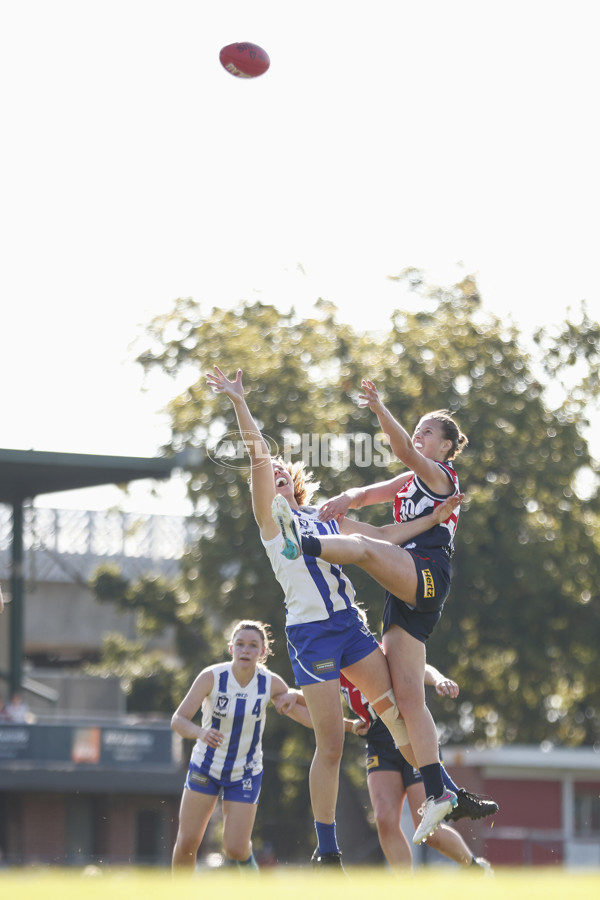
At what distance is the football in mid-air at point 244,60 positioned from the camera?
1491 cm

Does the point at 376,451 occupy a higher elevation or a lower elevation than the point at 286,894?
higher

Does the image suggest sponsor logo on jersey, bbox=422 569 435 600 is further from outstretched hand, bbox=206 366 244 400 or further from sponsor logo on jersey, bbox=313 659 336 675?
outstretched hand, bbox=206 366 244 400

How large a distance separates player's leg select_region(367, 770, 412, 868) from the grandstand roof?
22.7 metres

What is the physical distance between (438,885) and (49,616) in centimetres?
3927

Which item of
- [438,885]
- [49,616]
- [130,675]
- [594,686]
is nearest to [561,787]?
[594,686]

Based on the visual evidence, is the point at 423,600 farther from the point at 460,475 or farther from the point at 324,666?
the point at 460,475

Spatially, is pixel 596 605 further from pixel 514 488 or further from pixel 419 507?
pixel 419 507

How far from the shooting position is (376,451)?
32.2 metres

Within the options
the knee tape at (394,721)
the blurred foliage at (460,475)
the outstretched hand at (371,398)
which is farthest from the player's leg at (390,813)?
the blurred foliage at (460,475)

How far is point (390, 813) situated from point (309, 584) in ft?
6.12

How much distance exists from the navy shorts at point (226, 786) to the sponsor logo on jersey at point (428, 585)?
2505 millimetres

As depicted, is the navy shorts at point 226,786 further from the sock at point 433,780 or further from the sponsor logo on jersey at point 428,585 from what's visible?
the sponsor logo on jersey at point 428,585

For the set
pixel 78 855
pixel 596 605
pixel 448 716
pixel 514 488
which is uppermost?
pixel 514 488

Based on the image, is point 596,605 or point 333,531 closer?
point 333,531
